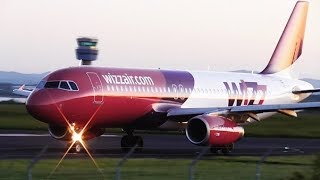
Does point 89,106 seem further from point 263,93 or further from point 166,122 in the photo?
point 263,93

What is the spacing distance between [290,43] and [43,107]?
1909 cm

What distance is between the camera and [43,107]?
36844mm

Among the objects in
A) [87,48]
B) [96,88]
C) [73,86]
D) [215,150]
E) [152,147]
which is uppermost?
[73,86]

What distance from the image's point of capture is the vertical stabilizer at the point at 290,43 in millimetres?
51562

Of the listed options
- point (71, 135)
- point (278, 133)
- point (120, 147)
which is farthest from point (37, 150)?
point (278, 133)

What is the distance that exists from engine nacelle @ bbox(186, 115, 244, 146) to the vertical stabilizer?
12.4 meters

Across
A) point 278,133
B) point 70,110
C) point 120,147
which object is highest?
point 70,110

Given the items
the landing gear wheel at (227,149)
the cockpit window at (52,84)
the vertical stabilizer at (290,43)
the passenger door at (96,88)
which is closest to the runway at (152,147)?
the landing gear wheel at (227,149)

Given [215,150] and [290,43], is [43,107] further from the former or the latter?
[290,43]

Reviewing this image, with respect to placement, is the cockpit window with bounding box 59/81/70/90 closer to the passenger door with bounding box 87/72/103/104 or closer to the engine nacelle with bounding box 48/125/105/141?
the passenger door with bounding box 87/72/103/104

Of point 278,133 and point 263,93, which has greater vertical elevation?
point 263,93

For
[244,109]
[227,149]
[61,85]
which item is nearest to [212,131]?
[227,149]

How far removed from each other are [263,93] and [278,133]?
1172 cm

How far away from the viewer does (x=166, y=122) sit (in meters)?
41.2
